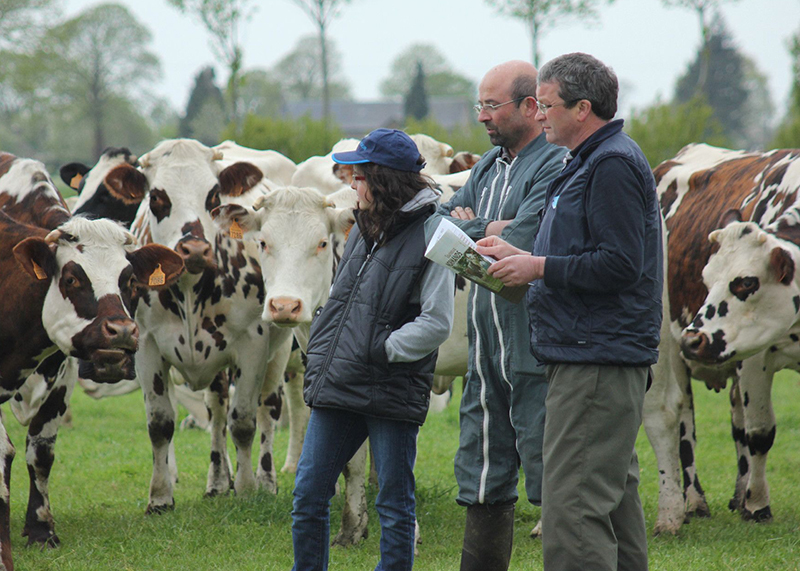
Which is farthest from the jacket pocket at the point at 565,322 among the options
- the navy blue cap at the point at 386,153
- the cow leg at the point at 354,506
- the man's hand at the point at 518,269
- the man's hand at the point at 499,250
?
the cow leg at the point at 354,506

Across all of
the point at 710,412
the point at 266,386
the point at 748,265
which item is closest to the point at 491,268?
the point at 748,265

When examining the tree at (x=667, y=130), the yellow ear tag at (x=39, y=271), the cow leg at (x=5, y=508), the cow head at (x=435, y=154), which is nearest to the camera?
the cow leg at (x=5, y=508)

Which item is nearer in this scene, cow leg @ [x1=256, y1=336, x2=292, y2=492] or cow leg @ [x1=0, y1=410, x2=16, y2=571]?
cow leg @ [x1=0, y1=410, x2=16, y2=571]

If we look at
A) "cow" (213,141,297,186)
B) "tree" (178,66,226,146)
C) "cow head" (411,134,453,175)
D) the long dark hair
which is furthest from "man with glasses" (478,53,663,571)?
"tree" (178,66,226,146)

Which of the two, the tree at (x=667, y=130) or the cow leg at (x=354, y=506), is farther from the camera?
the tree at (x=667, y=130)

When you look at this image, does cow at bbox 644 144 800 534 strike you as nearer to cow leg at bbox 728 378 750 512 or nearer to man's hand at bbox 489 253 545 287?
cow leg at bbox 728 378 750 512

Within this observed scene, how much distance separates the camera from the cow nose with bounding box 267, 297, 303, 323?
4719 mm

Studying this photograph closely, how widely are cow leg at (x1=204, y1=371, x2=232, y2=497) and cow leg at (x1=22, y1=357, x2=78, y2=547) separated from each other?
1326 millimetres

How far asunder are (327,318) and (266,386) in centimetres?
380

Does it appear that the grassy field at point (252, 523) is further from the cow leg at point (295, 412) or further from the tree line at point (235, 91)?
the tree line at point (235, 91)

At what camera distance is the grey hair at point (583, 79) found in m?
3.25

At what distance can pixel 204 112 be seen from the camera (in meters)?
54.5

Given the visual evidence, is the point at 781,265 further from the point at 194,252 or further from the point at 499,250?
the point at 194,252

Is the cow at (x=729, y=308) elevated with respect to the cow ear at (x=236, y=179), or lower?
lower
